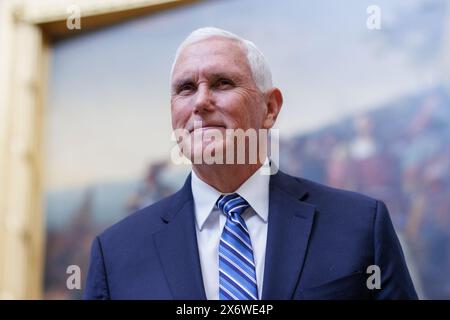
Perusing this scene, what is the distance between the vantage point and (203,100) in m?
2.17

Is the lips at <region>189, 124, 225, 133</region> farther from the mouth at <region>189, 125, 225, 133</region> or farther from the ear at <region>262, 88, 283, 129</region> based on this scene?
the ear at <region>262, 88, 283, 129</region>

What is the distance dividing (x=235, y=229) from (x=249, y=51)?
671 mm

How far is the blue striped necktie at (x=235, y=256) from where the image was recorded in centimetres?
202

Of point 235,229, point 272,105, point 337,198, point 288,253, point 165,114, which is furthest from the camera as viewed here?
point 165,114

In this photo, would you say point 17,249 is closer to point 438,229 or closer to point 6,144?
point 6,144

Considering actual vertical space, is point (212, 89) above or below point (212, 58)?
below

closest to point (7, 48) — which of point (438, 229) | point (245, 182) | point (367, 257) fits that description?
point (438, 229)

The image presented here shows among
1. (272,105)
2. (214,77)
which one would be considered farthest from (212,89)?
(272,105)

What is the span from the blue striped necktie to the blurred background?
290cm

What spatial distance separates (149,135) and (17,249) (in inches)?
70.9

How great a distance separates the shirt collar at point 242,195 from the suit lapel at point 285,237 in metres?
0.03

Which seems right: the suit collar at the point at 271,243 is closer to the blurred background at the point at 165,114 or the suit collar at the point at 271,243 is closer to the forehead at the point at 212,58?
the forehead at the point at 212,58

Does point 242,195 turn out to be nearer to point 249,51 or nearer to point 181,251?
point 181,251

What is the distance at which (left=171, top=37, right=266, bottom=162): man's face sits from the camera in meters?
2.18
